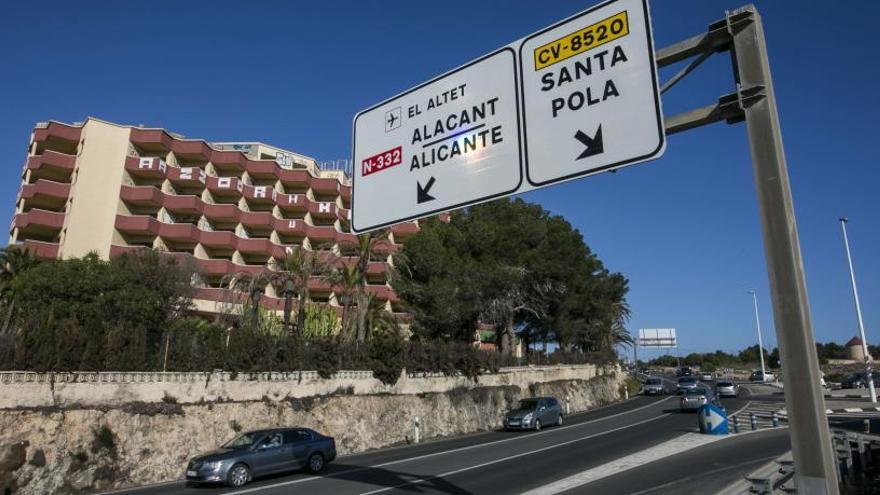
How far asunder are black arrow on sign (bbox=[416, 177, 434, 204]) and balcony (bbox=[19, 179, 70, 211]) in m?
53.9

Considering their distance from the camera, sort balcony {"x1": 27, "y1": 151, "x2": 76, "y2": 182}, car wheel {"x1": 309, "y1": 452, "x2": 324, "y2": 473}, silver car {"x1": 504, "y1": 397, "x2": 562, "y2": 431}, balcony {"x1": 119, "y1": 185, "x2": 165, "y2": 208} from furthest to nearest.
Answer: balcony {"x1": 119, "y1": 185, "x2": 165, "y2": 208}, balcony {"x1": 27, "y1": 151, "x2": 76, "y2": 182}, silver car {"x1": 504, "y1": 397, "x2": 562, "y2": 431}, car wheel {"x1": 309, "y1": 452, "x2": 324, "y2": 473}

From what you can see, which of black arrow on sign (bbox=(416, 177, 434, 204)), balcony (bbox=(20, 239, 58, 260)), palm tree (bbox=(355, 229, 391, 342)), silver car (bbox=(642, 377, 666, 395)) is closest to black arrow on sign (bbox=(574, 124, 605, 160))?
black arrow on sign (bbox=(416, 177, 434, 204))

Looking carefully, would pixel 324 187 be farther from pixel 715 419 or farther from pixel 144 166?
pixel 715 419

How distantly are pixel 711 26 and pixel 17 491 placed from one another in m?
18.4

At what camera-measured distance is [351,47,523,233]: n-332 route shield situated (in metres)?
3.90

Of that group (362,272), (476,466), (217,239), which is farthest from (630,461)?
(217,239)

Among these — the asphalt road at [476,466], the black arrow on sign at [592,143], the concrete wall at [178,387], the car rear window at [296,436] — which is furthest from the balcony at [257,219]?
the black arrow on sign at [592,143]

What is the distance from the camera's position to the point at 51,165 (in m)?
47.1

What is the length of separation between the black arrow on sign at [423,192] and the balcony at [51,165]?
179ft

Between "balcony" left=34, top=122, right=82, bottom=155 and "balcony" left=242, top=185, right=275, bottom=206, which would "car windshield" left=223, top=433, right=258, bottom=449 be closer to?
"balcony" left=34, top=122, right=82, bottom=155

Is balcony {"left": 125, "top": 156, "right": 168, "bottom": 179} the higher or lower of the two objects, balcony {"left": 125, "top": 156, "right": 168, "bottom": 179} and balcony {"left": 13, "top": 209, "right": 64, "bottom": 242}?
the higher

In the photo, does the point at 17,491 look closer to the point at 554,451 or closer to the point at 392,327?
the point at 554,451

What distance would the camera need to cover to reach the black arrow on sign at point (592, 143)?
332 cm

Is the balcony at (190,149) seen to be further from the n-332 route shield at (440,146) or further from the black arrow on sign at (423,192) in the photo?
the black arrow on sign at (423,192)
